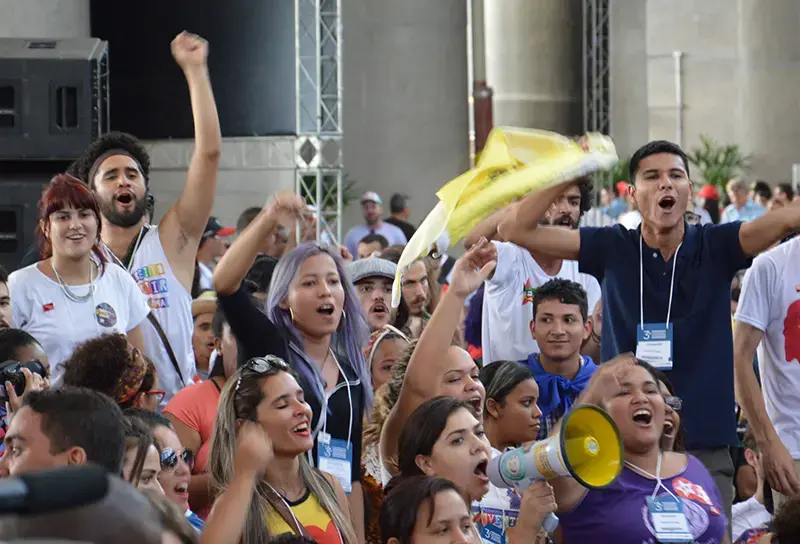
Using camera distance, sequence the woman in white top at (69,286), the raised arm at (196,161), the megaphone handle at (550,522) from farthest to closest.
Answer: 1. the raised arm at (196,161)
2. the woman in white top at (69,286)
3. the megaphone handle at (550,522)

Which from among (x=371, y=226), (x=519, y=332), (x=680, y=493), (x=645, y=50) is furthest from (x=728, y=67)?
(x=680, y=493)

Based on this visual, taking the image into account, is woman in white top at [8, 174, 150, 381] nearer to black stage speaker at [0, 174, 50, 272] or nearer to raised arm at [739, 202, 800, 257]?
black stage speaker at [0, 174, 50, 272]

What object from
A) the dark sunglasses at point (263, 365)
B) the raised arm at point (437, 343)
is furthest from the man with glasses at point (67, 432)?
the raised arm at point (437, 343)

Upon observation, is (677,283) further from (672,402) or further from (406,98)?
(406,98)

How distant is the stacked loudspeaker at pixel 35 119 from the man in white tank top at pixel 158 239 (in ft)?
3.22

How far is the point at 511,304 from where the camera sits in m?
5.89

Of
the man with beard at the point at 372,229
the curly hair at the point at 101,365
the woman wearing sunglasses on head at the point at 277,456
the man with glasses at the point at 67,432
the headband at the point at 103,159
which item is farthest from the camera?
the man with beard at the point at 372,229

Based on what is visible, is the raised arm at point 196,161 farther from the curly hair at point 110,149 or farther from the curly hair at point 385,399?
the curly hair at point 385,399

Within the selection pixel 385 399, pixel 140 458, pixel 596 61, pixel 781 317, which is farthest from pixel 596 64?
pixel 140 458

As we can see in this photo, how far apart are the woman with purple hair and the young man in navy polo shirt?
2.50 feet

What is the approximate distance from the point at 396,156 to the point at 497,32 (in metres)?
7.13

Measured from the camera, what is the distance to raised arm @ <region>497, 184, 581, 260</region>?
456 centimetres

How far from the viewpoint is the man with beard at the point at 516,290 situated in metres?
5.89

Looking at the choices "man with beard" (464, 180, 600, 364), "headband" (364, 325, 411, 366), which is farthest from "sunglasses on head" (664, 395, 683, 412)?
"man with beard" (464, 180, 600, 364)
